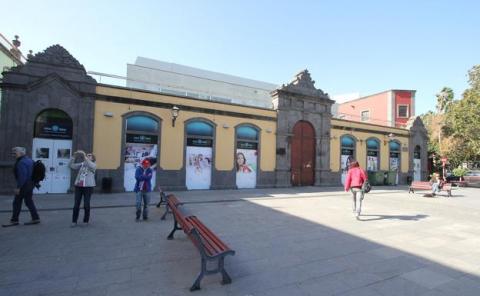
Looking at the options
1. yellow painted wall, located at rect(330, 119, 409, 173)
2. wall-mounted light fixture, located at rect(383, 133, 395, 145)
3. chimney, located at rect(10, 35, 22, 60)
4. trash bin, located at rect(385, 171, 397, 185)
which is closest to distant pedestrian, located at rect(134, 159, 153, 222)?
chimney, located at rect(10, 35, 22, 60)

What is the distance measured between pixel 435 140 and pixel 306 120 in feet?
75.8

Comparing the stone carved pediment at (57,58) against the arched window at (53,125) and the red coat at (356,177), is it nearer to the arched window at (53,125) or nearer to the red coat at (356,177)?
the arched window at (53,125)

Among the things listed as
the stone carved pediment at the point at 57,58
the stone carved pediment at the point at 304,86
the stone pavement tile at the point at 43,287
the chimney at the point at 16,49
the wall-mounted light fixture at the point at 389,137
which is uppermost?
the chimney at the point at 16,49

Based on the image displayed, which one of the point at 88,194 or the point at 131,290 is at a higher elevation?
the point at 88,194

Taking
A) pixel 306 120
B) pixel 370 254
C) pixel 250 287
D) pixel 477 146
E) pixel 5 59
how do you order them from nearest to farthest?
pixel 250 287, pixel 370 254, pixel 5 59, pixel 306 120, pixel 477 146

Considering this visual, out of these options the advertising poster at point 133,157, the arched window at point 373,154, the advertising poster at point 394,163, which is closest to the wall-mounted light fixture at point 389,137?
the arched window at point 373,154

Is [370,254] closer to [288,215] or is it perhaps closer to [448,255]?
[448,255]

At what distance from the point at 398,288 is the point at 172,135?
1272 centimetres

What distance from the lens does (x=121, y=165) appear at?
45.0 feet

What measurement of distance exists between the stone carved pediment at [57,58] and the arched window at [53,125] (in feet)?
7.13

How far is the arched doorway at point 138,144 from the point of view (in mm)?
13906

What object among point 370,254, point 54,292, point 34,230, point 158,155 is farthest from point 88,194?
point 158,155

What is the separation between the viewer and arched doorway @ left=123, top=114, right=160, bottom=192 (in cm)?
1391

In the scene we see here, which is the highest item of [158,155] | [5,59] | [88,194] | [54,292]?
[5,59]
